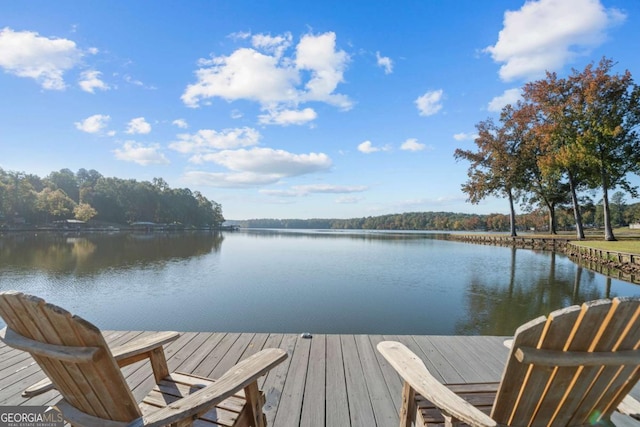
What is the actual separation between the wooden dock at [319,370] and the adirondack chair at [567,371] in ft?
3.96

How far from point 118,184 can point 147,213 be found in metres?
8.92

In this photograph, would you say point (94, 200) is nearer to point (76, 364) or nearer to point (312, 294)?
point (312, 294)

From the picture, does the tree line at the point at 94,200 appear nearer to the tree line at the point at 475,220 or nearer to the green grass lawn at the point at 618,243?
the tree line at the point at 475,220

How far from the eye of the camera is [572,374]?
108 centimetres

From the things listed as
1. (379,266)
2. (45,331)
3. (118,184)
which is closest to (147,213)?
(118,184)

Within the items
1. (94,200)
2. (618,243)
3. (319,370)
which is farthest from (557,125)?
(94,200)

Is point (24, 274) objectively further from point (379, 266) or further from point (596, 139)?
point (596, 139)

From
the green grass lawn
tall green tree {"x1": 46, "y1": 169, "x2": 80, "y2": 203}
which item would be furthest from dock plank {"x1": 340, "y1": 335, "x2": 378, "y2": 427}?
tall green tree {"x1": 46, "y1": 169, "x2": 80, "y2": 203}

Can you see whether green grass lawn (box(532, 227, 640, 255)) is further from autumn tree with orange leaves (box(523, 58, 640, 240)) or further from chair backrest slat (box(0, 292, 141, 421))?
chair backrest slat (box(0, 292, 141, 421))

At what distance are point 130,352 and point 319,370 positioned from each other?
5.55 ft

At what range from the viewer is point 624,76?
19359mm

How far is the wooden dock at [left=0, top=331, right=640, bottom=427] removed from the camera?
2270 mm

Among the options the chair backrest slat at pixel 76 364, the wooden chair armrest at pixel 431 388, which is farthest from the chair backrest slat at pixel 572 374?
the chair backrest slat at pixel 76 364

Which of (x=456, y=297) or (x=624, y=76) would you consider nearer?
(x=456, y=297)
